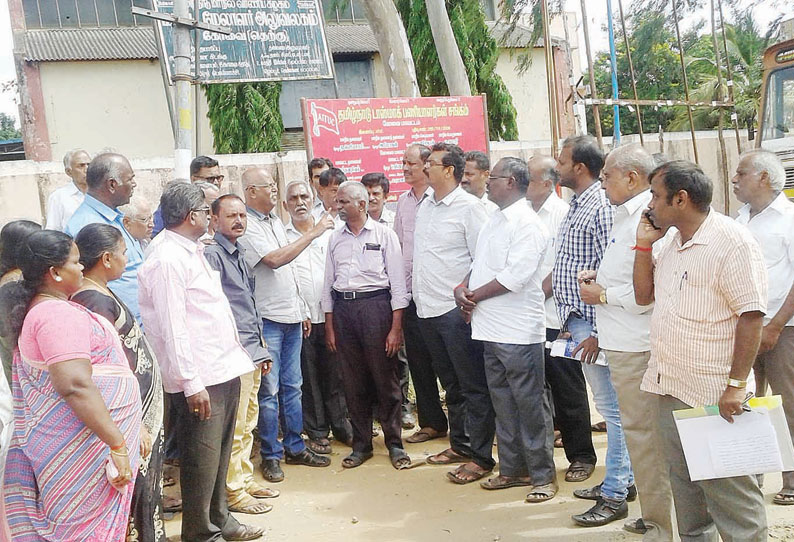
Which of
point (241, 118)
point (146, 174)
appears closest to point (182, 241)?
point (146, 174)

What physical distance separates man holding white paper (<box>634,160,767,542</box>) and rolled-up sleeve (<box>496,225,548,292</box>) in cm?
127

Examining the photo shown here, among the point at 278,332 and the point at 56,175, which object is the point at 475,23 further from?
the point at 278,332

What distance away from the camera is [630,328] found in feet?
11.6

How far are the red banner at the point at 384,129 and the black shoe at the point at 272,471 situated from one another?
3.20 meters

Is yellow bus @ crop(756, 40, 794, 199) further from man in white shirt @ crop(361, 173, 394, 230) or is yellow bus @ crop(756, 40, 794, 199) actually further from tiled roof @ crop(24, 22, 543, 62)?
tiled roof @ crop(24, 22, 543, 62)

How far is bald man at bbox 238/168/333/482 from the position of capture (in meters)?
4.96

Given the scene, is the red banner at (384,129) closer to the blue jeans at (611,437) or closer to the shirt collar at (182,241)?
the shirt collar at (182,241)

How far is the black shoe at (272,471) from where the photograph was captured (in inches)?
198

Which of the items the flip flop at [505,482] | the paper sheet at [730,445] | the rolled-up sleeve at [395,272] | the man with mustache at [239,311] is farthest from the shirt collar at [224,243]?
the paper sheet at [730,445]

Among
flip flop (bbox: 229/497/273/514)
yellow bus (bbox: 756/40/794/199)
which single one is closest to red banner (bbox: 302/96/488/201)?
yellow bus (bbox: 756/40/794/199)

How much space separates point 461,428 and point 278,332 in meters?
1.45

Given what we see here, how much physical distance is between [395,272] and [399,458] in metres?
1.29

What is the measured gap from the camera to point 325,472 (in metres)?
5.24

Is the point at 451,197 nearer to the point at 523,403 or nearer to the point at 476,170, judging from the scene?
the point at 476,170
